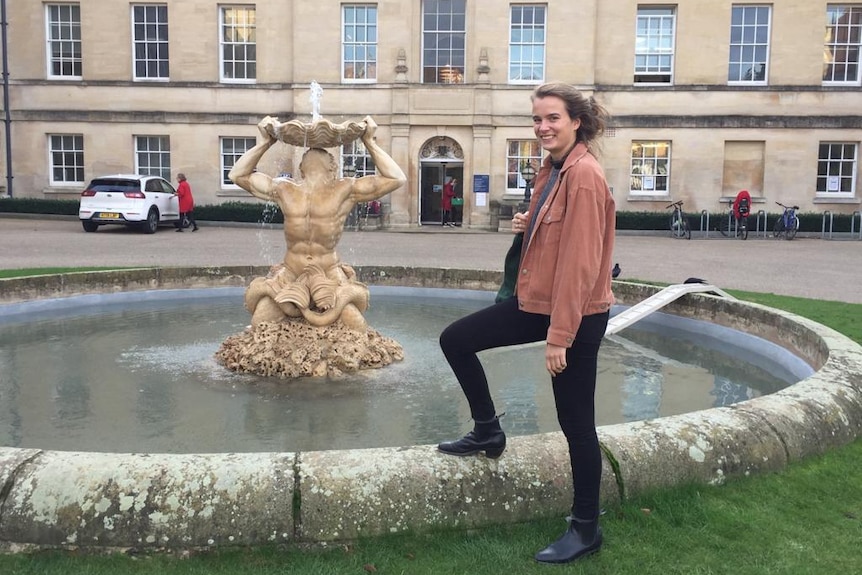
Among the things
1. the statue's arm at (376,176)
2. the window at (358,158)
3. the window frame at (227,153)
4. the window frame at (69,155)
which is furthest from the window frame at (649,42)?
the statue's arm at (376,176)

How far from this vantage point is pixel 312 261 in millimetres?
7230

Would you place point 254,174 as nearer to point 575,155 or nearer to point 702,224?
point 575,155

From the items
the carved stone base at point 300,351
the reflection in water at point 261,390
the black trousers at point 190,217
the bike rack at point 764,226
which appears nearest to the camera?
the reflection in water at point 261,390

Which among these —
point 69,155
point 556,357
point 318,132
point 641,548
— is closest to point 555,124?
point 556,357

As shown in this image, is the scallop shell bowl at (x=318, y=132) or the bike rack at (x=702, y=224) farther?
the bike rack at (x=702, y=224)

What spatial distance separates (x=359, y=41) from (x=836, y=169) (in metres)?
17.0

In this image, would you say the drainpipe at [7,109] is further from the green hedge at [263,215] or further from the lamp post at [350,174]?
the lamp post at [350,174]

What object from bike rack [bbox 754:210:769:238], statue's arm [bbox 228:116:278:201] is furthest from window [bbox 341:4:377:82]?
statue's arm [bbox 228:116:278:201]

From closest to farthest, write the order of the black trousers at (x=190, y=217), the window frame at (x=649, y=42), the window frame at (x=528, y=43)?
the black trousers at (x=190, y=217) → the window frame at (x=528, y=43) → the window frame at (x=649, y=42)

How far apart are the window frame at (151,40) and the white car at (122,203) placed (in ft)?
21.5

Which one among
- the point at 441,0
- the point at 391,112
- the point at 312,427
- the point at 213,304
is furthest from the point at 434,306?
the point at 441,0

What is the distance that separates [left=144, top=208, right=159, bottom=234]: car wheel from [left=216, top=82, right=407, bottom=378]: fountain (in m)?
17.1

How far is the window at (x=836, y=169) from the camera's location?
2747cm

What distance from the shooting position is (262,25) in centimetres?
2798
